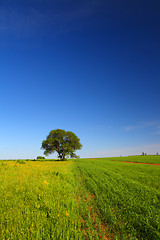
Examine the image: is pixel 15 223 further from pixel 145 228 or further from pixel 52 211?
pixel 145 228

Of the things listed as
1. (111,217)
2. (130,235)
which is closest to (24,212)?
(111,217)

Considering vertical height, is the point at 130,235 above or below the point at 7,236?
below

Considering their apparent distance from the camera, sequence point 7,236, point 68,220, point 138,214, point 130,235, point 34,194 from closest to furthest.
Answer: point 7,236
point 130,235
point 68,220
point 138,214
point 34,194

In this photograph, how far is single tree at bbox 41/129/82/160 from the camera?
5336cm

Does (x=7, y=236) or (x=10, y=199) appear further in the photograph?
(x=10, y=199)

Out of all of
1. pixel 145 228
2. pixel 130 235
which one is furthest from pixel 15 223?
pixel 145 228

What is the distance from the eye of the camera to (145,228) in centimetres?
398

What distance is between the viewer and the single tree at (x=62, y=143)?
5336 centimetres

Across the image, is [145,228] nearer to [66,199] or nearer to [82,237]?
[82,237]

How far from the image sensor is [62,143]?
55031 millimetres

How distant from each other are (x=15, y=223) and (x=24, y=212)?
2.62ft

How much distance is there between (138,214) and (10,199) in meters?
6.21

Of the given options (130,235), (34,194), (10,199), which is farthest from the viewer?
(34,194)

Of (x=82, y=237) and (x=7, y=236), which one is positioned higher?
(x=7, y=236)
